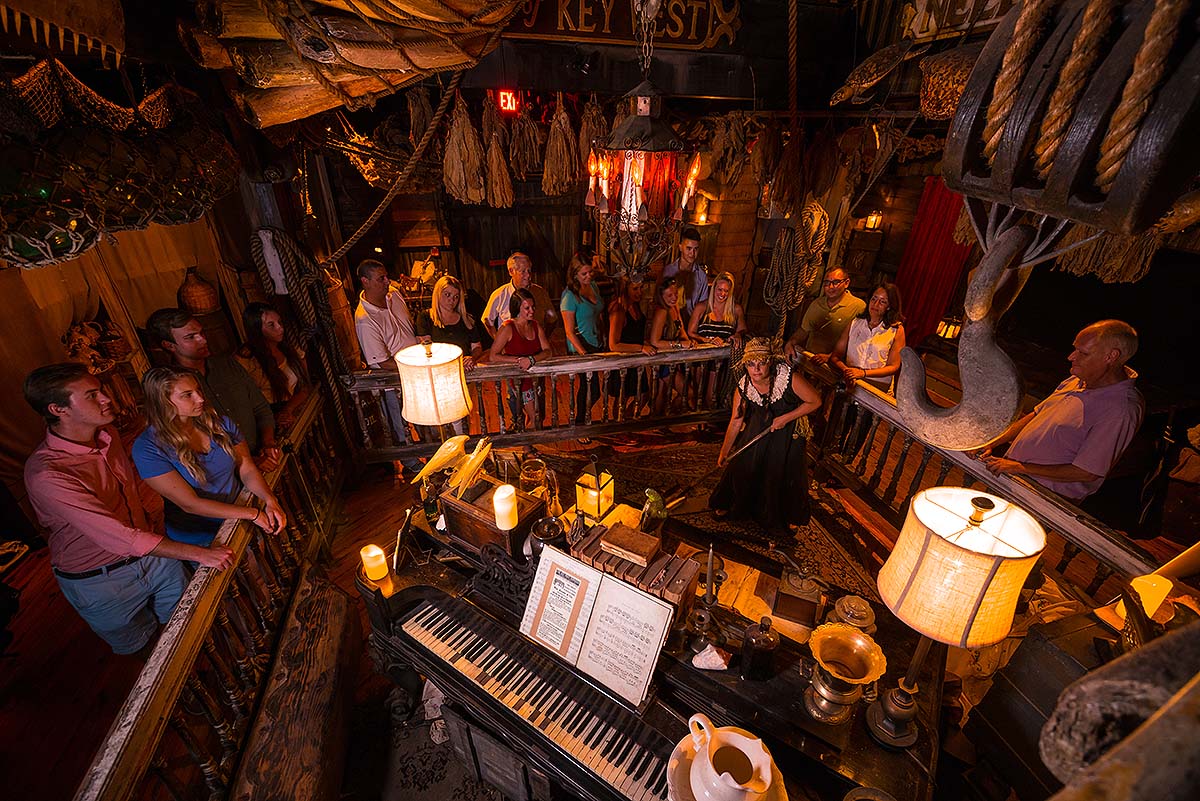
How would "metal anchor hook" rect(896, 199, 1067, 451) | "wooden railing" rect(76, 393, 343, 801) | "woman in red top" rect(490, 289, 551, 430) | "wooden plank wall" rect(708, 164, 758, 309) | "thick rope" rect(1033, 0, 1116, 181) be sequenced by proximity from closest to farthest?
"thick rope" rect(1033, 0, 1116, 181), "metal anchor hook" rect(896, 199, 1067, 451), "wooden railing" rect(76, 393, 343, 801), "woman in red top" rect(490, 289, 551, 430), "wooden plank wall" rect(708, 164, 758, 309)

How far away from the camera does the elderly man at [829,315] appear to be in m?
5.25

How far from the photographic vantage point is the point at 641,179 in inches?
120

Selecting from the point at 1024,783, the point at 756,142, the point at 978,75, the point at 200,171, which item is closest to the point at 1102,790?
the point at 978,75

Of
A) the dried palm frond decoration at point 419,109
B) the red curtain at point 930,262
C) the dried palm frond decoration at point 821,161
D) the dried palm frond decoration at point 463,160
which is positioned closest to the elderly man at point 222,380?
the dried palm frond decoration at point 419,109

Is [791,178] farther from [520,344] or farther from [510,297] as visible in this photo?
[520,344]

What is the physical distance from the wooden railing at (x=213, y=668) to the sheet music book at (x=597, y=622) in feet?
5.65

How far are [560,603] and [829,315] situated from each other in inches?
185

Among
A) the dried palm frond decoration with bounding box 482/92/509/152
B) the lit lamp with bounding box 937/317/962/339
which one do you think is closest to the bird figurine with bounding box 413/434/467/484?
the dried palm frond decoration with bounding box 482/92/509/152

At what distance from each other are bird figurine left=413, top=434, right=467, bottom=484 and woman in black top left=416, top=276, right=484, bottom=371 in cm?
204

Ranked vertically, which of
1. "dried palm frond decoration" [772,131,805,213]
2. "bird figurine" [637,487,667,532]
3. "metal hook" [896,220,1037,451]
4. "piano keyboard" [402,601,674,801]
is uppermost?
"dried palm frond decoration" [772,131,805,213]

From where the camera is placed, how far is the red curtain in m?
8.76

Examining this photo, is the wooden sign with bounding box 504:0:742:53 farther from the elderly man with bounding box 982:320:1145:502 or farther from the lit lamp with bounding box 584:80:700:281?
the elderly man with bounding box 982:320:1145:502

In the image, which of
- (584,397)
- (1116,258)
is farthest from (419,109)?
(1116,258)

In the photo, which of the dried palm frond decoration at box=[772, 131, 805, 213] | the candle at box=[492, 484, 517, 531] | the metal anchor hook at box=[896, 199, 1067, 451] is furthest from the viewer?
the dried palm frond decoration at box=[772, 131, 805, 213]
